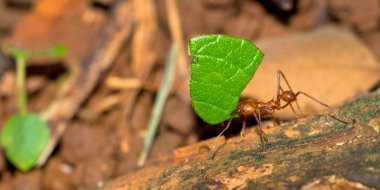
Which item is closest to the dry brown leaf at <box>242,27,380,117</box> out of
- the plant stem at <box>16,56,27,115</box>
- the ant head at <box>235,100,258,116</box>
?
the ant head at <box>235,100,258,116</box>

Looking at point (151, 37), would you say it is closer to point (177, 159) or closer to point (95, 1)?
point (95, 1)

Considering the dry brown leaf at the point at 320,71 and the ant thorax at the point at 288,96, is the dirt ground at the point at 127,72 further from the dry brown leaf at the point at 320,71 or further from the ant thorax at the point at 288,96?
the ant thorax at the point at 288,96

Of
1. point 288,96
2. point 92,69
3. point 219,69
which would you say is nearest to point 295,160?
point 219,69

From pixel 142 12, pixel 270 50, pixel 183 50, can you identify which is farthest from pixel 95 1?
pixel 270 50

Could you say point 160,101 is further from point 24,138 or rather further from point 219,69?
point 219,69

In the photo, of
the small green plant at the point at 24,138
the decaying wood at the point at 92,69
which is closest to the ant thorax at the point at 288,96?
the decaying wood at the point at 92,69
